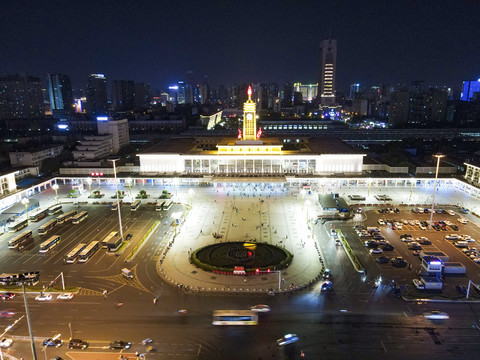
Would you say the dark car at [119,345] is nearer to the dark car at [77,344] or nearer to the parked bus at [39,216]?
the dark car at [77,344]

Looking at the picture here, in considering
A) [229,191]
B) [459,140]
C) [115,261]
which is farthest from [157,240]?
[459,140]

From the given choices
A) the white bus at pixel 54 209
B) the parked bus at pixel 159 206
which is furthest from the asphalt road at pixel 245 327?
the parked bus at pixel 159 206

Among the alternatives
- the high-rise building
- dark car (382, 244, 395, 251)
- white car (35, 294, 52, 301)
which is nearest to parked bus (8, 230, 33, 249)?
white car (35, 294, 52, 301)

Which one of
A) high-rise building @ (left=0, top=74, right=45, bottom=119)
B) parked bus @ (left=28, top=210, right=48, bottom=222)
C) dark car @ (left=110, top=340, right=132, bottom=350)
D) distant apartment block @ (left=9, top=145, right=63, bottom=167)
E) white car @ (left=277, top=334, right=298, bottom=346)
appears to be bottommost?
dark car @ (left=110, top=340, right=132, bottom=350)

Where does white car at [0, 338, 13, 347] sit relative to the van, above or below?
below

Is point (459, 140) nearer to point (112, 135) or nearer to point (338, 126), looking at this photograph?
point (338, 126)

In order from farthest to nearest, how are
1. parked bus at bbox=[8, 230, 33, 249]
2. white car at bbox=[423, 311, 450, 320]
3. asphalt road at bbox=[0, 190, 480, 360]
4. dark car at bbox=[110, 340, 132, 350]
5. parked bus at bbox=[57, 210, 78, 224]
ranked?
parked bus at bbox=[57, 210, 78, 224]
parked bus at bbox=[8, 230, 33, 249]
white car at bbox=[423, 311, 450, 320]
dark car at bbox=[110, 340, 132, 350]
asphalt road at bbox=[0, 190, 480, 360]

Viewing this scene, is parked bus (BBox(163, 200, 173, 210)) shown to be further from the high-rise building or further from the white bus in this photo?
the high-rise building
